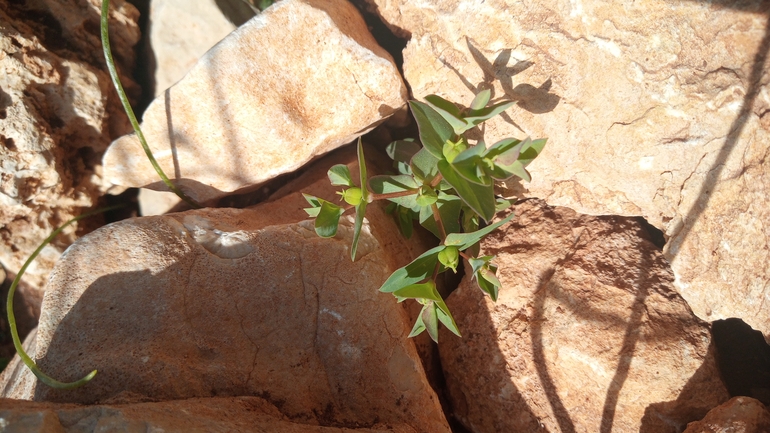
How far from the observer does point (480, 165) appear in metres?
1.50

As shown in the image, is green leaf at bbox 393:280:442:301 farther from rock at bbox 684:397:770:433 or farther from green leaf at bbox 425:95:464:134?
rock at bbox 684:397:770:433

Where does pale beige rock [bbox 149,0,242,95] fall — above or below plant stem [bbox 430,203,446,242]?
above

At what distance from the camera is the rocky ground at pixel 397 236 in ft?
5.15

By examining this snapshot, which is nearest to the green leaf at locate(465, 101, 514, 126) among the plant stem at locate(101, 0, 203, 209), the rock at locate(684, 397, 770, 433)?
the rock at locate(684, 397, 770, 433)

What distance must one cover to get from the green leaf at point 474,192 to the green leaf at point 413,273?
25 centimetres

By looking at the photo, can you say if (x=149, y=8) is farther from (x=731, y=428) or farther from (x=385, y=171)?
(x=731, y=428)

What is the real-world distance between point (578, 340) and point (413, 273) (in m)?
0.73

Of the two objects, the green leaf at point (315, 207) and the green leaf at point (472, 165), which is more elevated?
the green leaf at point (472, 165)

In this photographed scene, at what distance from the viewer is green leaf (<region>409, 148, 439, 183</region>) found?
1.71 m

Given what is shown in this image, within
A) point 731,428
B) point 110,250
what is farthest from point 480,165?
point 110,250

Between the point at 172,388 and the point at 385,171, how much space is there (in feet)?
4.68

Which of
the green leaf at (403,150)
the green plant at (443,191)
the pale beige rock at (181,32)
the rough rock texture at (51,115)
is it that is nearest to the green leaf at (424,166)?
the green plant at (443,191)

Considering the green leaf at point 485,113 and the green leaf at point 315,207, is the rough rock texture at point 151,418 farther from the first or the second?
the green leaf at point 485,113

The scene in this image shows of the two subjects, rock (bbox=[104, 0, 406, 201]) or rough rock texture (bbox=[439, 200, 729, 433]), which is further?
rock (bbox=[104, 0, 406, 201])
